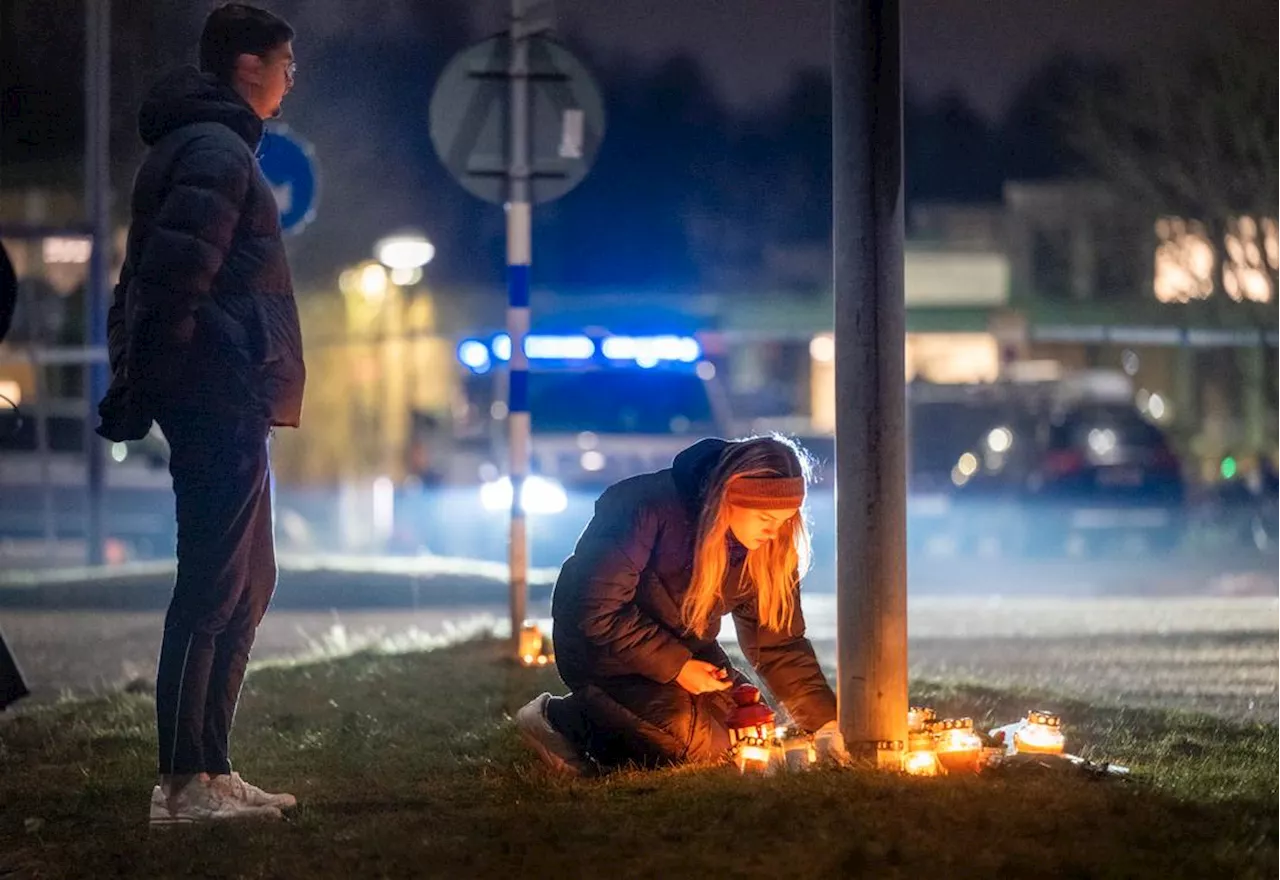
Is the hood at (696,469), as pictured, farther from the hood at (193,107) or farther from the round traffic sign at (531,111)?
the round traffic sign at (531,111)

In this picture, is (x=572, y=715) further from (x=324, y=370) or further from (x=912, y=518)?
(x=324, y=370)

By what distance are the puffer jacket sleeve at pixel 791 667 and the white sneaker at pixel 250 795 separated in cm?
154

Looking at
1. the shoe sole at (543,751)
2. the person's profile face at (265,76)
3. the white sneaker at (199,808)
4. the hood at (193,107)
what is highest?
the person's profile face at (265,76)

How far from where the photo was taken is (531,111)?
9664mm

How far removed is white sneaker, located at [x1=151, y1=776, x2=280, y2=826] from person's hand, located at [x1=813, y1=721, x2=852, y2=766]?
1579 mm

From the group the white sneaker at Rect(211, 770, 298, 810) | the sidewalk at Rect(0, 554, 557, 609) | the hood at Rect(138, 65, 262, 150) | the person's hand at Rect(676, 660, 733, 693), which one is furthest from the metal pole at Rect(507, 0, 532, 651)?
the sidewalk at Rect(0, 554, 557, 609)

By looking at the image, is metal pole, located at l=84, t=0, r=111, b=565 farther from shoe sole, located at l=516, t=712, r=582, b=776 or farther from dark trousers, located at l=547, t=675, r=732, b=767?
dark trousers, located at l=547, t=675, r=732, b=767

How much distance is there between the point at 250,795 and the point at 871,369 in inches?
86.3

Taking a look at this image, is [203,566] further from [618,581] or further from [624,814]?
[624,814]

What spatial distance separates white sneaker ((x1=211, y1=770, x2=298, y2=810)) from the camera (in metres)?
5.75

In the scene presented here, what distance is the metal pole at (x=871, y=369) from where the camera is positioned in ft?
19.0

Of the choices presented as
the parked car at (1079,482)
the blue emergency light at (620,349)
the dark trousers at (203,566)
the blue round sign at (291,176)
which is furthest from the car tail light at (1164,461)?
the dark trousers at (203,566)

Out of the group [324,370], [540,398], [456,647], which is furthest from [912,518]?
[456,647]

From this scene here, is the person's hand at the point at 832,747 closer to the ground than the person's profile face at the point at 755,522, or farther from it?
closer to the ground
